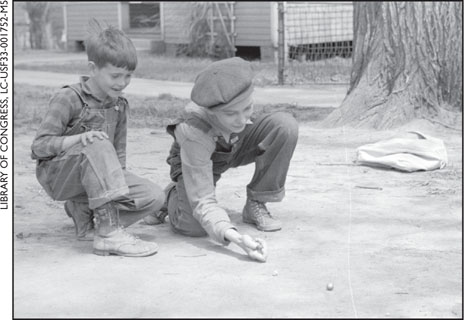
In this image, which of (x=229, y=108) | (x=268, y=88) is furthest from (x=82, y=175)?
(x=268, y=88)

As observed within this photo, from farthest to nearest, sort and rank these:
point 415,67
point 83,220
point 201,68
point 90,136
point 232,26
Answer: point 232,26 → point 201,68 → point 415,67 → point 83,220 → point 90,136

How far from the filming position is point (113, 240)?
11.9 ft

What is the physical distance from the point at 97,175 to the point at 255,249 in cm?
73

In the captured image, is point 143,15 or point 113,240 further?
point 143,15

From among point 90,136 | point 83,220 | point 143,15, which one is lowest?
point 83,220

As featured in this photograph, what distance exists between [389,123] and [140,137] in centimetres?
199

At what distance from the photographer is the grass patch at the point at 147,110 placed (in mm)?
7772

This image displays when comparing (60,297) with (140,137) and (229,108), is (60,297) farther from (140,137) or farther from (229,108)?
(140,137)

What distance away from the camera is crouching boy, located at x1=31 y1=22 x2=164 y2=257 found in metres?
3.58

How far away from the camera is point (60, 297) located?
9.87ft

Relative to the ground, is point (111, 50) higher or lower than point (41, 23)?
lower

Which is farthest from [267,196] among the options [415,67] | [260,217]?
[415,67]

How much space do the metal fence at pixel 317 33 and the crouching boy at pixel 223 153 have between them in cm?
1022

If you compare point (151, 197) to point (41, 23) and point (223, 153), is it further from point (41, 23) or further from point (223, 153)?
point (41, 23)
